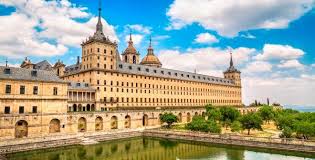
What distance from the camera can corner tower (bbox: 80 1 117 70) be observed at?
6338cm

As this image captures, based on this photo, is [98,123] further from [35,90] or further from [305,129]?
[305,129]

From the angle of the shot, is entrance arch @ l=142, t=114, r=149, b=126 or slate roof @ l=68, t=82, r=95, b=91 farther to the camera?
entrance arch @ l=142, t=114, r=149, b=126

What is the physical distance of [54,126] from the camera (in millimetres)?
46844

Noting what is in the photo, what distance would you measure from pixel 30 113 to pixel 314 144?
40061mm

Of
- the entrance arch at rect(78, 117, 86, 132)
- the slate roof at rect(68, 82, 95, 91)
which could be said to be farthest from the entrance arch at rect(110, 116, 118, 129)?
the slate roof at rect(68, 82, 95, 91)

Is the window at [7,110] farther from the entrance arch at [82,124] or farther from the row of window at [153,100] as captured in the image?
the row of window at [153,100]

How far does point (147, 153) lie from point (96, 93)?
2529cm

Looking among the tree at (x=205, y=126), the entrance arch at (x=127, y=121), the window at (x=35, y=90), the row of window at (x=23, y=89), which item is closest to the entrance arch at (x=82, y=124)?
the row of window at (x=23, y=89)

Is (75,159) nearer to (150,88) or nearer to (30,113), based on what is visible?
(30,113)

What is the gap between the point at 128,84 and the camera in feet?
231

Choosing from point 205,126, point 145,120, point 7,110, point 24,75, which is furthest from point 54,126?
point 205,126

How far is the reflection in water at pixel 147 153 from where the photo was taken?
35.6 m

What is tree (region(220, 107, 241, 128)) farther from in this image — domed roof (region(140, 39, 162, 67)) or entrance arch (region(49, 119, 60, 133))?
domed roof (region(140, 39, 162, 67))

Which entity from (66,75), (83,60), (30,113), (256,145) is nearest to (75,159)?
(30,113)
